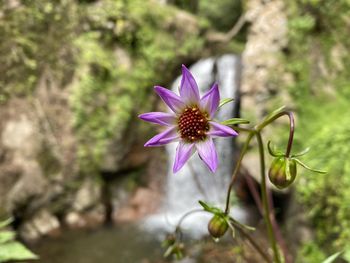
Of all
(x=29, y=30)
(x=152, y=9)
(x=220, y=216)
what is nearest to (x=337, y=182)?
(x=220, y=216)

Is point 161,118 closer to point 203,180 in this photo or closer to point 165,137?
point 165,137

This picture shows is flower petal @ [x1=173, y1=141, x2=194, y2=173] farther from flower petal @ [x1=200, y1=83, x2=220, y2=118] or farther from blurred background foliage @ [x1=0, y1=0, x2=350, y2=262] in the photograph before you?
blurred background foliage @ [x1=0, y1=0, x2=350, y2=262]

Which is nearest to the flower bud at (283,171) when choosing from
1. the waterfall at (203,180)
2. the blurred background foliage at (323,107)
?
the blurred background foliage at (323,107)

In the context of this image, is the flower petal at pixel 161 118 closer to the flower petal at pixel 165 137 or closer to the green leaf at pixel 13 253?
the flower petal at pixel 165 137

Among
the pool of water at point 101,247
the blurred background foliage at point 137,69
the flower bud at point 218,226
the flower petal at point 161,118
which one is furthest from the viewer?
the pool of water at point 101,247

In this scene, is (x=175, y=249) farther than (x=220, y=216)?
Yes

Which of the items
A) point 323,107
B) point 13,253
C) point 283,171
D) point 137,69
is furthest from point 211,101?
point 137,69

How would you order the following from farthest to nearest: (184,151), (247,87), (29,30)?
(247,87) < (29,30) < (184,151)

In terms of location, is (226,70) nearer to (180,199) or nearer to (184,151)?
(180,199)
